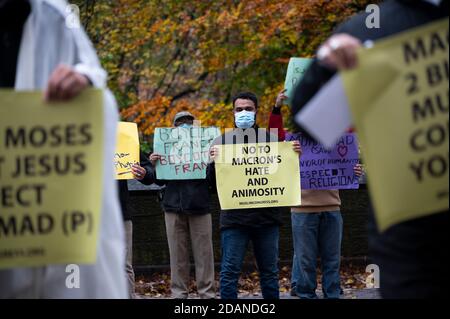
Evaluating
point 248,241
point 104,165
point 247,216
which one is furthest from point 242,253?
point 104,165

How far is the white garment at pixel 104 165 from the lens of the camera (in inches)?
141

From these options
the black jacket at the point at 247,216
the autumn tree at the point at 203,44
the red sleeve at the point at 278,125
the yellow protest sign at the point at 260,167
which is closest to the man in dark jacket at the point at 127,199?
the yellow protest sign at the point at 260,167

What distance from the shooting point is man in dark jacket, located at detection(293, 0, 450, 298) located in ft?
11.9

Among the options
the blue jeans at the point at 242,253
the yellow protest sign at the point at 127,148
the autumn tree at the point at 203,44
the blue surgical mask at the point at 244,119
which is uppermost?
the autumn tree at the point at 203,44

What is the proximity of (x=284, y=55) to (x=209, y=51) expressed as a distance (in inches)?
57.4

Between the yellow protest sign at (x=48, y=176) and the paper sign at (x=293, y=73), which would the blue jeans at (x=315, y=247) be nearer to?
the paper sign at (x=293, y=73)

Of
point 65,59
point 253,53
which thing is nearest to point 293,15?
point 253,53

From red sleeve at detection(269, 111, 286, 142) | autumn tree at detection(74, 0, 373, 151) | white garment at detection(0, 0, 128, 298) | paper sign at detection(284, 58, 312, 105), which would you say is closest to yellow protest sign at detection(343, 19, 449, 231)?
white garment at detection(0, 0, 128, 298)

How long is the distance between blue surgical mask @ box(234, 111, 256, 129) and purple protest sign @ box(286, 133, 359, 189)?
473mm

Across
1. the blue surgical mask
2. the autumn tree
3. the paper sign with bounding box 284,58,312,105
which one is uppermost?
the autumn tree

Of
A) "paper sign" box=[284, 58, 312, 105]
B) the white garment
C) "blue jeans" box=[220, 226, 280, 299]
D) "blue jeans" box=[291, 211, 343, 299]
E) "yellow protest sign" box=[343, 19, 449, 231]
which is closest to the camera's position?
"yellow protest sign" box=[343, 19, 449, 231]

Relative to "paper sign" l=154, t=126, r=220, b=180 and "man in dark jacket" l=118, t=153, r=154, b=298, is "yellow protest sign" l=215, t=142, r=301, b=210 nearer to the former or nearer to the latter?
"paper sign" l=154, t=126, r=220, b=180

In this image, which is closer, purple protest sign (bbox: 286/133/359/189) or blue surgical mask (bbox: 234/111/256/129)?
blue surgical mask (bbox: 234/111/256/129)

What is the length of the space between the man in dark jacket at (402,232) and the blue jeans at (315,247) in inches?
238
